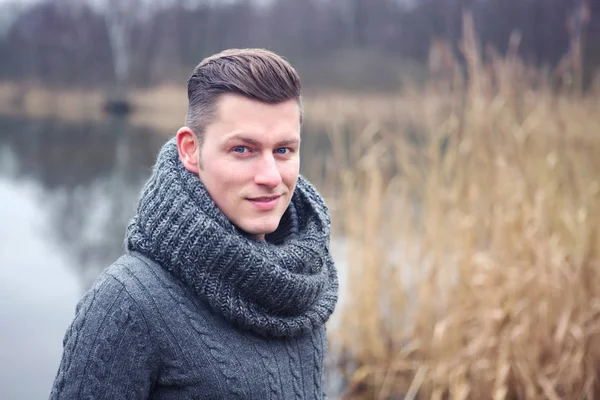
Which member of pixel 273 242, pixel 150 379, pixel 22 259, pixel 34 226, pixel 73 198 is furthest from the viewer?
pixel 73 198

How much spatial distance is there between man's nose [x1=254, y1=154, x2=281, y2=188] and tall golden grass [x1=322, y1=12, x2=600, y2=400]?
142 centimetres

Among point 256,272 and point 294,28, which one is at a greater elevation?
point 294,28

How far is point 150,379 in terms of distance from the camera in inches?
31.4

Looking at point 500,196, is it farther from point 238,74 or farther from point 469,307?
point 238,74

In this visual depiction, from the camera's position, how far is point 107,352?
2.51 ft

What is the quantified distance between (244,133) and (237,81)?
66 mm

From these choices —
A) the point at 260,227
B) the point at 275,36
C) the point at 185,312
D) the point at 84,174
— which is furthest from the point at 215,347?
the point at 84,174

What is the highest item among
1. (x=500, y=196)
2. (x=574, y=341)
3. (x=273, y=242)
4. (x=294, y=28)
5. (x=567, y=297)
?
(x=294, y=28)

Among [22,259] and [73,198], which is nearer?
[22,259]

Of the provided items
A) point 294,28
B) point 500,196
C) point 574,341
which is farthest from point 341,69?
point 574,341

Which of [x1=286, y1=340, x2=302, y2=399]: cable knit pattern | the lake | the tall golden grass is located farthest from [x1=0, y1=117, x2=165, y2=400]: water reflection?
[x1=286, y1=340, x2=302, y2=399]: cable knit pattern

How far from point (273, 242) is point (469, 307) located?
1.41 meters

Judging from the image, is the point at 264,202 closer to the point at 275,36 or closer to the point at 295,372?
the point at 295,372

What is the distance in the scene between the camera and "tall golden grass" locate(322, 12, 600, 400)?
81.0 inches
